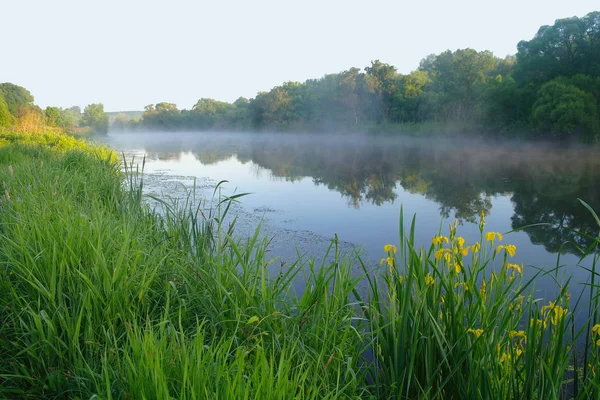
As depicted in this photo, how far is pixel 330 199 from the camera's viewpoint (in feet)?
34.7

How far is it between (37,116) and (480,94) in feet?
93.8

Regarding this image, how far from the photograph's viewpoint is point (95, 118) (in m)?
84.6

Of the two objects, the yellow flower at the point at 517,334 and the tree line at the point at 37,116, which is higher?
the tree line at the point at 37,116

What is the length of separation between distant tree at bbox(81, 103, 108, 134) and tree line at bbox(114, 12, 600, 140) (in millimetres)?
33519

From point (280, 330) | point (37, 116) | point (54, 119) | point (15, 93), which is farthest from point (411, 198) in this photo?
point (15, 93)

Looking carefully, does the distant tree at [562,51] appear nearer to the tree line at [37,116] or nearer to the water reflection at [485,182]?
the water reflection at [485,182]

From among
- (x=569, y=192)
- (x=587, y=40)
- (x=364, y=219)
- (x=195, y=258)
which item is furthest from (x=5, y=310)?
(x=587, y=40)

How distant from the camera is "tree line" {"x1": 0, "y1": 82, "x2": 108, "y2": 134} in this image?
65.1 feet

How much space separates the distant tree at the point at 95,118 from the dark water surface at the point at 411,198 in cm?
7100

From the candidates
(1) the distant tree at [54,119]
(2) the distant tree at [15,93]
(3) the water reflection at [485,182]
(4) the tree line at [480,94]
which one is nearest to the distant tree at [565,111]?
(4) the tree line at [480,94]

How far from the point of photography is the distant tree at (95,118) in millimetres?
81312

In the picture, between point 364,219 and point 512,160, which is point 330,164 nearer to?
point 512,160

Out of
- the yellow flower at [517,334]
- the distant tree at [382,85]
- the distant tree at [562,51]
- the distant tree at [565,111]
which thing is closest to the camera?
the yellow flower at [517,334]

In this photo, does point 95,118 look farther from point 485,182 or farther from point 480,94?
point 485,182
